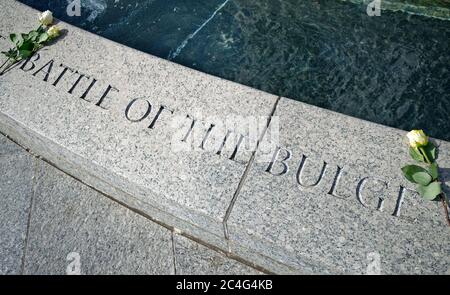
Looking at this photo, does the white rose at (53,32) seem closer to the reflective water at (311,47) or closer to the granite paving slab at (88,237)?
the reflective water at (311,47)

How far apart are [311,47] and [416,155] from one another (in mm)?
1623

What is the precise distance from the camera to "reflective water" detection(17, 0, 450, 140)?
3.30 metres

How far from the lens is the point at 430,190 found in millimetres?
2312

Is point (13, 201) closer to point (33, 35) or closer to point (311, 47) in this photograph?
point (33, 35)

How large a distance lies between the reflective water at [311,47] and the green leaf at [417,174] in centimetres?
86

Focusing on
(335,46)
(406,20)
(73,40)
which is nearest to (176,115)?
(73,40)

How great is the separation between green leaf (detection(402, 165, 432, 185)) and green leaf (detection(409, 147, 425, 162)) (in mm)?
97

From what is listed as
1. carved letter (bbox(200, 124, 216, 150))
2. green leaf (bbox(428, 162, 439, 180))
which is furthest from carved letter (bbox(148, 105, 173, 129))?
green leaf (bbox(428, 162, 439, 180))

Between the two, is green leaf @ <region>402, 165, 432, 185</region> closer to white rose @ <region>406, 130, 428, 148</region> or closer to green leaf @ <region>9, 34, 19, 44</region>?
white rose @ <region>406, 130, 428, 148</region>

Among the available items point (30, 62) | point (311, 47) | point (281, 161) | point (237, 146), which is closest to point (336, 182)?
point (281, 161)

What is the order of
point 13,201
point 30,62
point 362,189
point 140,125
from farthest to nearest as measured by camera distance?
point 30,62
point 13,201
point 140,125
point 362,189

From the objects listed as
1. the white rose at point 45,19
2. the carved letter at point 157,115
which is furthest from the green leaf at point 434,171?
the white rose at point 45,19

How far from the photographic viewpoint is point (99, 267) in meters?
2.79

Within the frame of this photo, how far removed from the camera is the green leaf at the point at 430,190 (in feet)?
7.52
